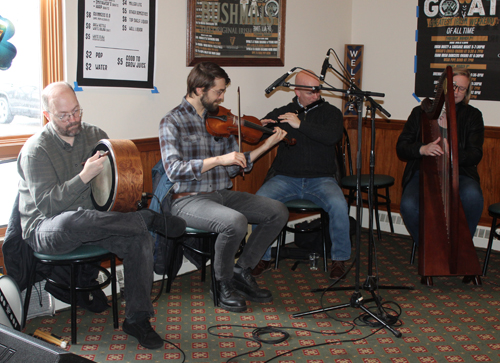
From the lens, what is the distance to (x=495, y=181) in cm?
387

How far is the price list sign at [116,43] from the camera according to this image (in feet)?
8.89

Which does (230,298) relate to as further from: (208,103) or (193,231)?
(208,103)

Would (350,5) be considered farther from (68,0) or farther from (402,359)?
(402,359)

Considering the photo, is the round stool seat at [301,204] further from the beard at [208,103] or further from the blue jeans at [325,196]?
the beard at [208,103]

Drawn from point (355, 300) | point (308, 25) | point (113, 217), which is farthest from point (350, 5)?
point (113, 217)

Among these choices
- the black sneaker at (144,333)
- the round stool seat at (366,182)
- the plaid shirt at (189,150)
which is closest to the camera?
the black sneaker at (144,333)

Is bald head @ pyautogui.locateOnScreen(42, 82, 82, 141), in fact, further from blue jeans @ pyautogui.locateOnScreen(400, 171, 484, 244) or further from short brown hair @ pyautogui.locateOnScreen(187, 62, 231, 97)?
blue jeans @ pyautogui.locateOnScreen(400, 171, 484, 244)

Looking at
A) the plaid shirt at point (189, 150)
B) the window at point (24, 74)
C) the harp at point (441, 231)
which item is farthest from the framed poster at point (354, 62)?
the window at point (24, 74)

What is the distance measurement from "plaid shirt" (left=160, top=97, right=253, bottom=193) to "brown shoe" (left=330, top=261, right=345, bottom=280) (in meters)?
0.84

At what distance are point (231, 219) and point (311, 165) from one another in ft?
2.99

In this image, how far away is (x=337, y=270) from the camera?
3.24 m

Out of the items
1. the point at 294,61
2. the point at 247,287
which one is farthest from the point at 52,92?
the point at 294,61

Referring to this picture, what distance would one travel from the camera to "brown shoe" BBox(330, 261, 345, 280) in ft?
10.6

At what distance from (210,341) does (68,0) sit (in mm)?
1773
